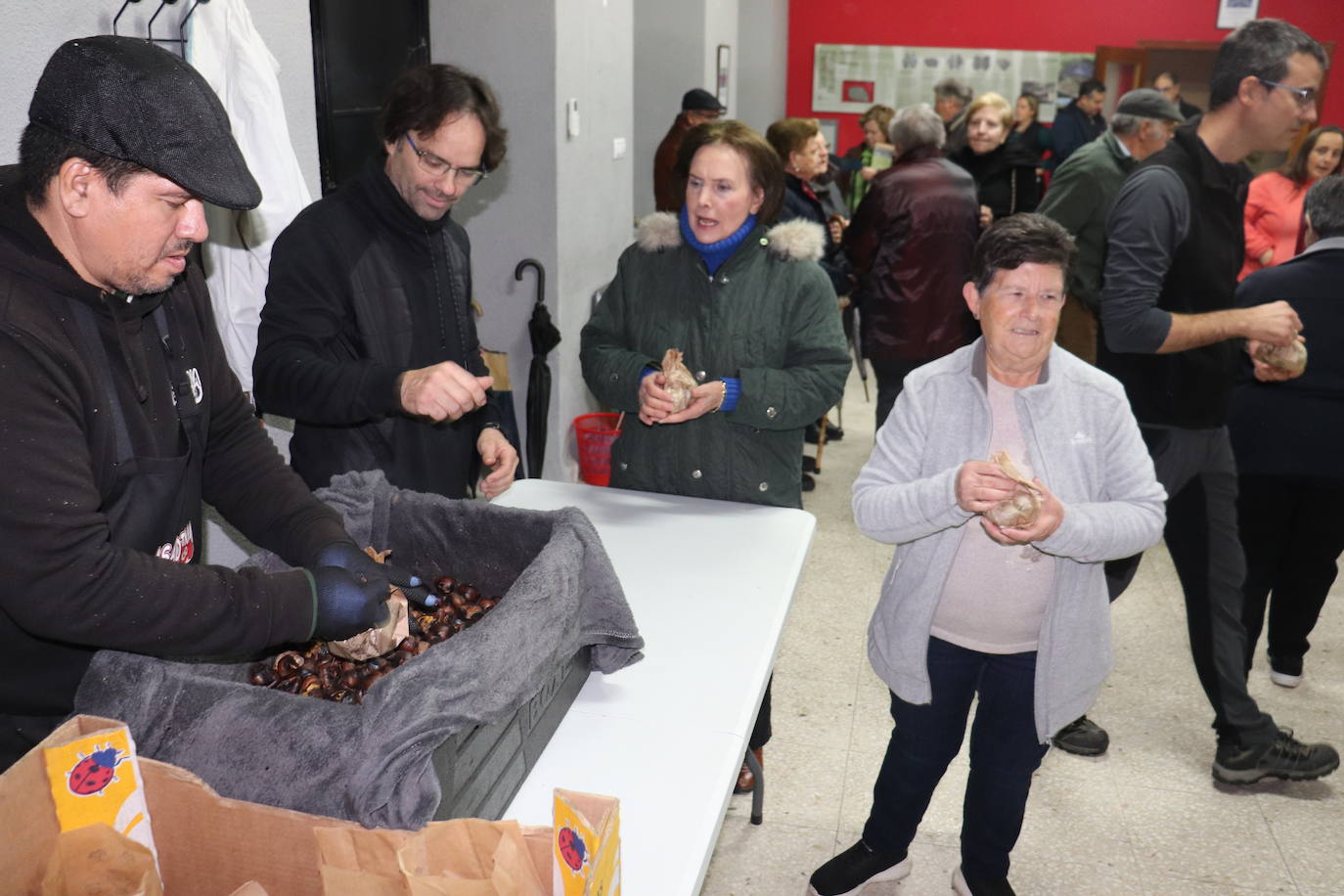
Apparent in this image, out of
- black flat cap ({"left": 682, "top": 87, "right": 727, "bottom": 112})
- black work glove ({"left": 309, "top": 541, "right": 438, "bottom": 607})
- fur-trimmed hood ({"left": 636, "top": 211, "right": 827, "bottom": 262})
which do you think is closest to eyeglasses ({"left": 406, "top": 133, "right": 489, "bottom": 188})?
fur-trimmed hood ({"left": 636, "top": 211, "right": 827, "bottom": 262})

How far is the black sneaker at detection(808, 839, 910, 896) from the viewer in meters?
2.40

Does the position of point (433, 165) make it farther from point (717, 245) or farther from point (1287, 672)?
point (1287, 672)

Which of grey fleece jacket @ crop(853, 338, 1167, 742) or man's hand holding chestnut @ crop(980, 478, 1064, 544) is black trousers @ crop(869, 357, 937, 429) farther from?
man's hand holding chestnut @ crop(980, 478, 1064, 544)

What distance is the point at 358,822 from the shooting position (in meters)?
1.18

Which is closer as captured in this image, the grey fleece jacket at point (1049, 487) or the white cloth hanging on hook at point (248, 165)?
the grey fleece jacket at point (1049, 487)

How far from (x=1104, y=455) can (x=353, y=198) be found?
1.50 m

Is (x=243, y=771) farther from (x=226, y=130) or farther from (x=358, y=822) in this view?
(x=226, y=130)

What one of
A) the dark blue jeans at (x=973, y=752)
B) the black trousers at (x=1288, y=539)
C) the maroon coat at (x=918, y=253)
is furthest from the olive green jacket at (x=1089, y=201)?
the dark blue jeans at (x=973, y=752)

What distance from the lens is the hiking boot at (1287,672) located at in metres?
3.43

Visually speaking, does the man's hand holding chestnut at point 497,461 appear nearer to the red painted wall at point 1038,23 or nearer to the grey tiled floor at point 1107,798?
the grey tiled floor at point 1107,798

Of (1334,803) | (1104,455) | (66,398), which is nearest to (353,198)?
A: (66,398)

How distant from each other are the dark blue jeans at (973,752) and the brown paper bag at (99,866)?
1.45 meters

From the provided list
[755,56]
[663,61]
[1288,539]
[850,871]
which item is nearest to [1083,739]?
[1288,539]

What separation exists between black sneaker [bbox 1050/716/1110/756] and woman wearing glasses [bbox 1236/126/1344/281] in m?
2.33
